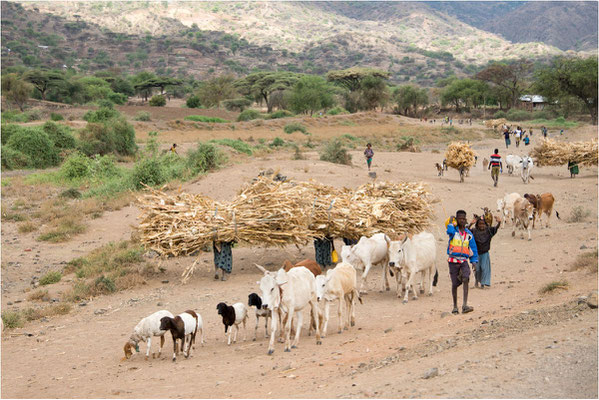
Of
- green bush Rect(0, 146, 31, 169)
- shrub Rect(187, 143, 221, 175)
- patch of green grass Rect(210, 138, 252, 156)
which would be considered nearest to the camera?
shrub Rect(187, 143, 221, 175)

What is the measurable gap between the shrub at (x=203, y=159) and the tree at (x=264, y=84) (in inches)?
2515

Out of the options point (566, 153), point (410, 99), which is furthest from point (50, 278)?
point (410, 99)

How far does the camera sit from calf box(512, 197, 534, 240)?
56.9ft

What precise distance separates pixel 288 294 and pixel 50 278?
8072 millimetres

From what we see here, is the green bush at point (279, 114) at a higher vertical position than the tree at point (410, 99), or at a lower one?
lower

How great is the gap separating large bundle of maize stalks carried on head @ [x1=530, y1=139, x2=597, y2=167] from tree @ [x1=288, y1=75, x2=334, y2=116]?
154ft

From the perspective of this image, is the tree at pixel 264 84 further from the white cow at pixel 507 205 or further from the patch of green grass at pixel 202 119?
the white cow at pixel 507 205

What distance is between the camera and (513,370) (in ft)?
21.4

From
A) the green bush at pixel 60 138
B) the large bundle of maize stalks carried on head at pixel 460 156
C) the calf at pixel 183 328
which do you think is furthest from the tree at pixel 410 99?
the calf at pixel 183 328

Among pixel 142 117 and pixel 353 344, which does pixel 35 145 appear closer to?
pixel 142 117

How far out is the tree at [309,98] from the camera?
76875mm

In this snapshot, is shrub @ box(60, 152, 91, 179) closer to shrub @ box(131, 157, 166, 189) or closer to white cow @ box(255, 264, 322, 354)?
shrub @ box(131, 157, 166, 189)

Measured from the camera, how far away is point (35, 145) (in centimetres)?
3500

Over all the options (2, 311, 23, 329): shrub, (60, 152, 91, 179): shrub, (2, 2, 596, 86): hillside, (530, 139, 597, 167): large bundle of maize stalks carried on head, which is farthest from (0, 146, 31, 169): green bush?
(2, 2, 596, 86): hillside
